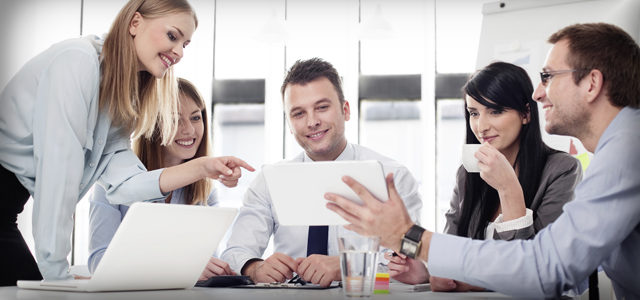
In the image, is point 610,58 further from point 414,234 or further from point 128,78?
point 128,78

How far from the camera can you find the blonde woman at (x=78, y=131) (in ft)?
4.84

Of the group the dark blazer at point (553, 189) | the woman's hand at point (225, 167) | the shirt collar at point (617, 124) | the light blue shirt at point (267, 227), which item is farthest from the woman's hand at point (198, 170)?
the shirt collar at point (617, 124)

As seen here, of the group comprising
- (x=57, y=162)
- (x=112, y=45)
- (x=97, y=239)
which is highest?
(x=112, y=45)

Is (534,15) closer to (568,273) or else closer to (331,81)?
(331,81)

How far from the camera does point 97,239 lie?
2184 mm

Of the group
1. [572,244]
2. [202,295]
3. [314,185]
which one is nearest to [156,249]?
[202,295]

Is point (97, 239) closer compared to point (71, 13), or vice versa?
point (97, 239)

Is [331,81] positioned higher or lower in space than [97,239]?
higher

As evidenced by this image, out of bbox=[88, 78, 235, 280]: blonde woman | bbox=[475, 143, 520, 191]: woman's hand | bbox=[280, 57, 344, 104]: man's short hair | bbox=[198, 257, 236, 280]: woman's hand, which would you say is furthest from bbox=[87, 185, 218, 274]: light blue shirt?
bbox=[475, 143, 520, 191]: woman's hand

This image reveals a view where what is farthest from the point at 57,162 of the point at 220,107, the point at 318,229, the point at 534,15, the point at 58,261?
the point at 220,107

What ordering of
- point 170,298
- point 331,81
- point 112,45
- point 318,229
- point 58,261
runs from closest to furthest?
point 170,298 → point 58,261 → point 112,45 → point 318,229 → point 331,81

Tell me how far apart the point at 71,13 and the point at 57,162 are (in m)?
4.77

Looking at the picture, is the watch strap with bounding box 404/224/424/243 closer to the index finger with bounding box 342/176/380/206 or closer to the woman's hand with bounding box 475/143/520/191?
the index finger with bounding box 342/176/380/206

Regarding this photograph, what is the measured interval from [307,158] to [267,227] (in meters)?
0.38
